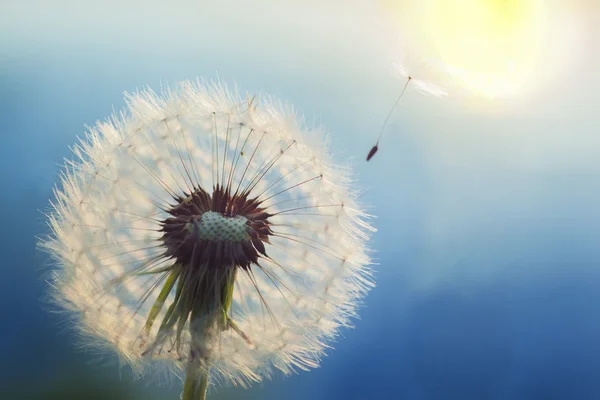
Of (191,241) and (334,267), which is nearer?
(191,241)

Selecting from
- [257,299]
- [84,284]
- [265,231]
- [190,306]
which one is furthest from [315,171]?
[84,284]

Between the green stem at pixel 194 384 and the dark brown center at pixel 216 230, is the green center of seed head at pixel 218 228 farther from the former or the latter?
the green stem at pixel 194 384

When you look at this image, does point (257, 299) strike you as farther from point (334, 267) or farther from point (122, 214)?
point (122, 214)

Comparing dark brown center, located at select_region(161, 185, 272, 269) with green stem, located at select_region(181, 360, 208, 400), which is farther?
dark brown center, located at select_region(161, 185, 272, 269)

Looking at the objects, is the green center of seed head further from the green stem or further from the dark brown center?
the green stem

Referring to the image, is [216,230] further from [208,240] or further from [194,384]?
[194,384]

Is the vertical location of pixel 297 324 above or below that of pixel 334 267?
below

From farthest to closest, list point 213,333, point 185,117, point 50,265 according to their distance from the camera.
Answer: point 185,117, point 50,265, point 213,333

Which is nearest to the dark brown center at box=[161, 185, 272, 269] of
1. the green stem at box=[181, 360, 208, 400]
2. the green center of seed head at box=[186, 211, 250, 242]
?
the green center of seed head at box=[186, 211, 250, 242]

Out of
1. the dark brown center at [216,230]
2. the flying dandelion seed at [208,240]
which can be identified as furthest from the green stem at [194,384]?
the dark brown center at [216,230]
